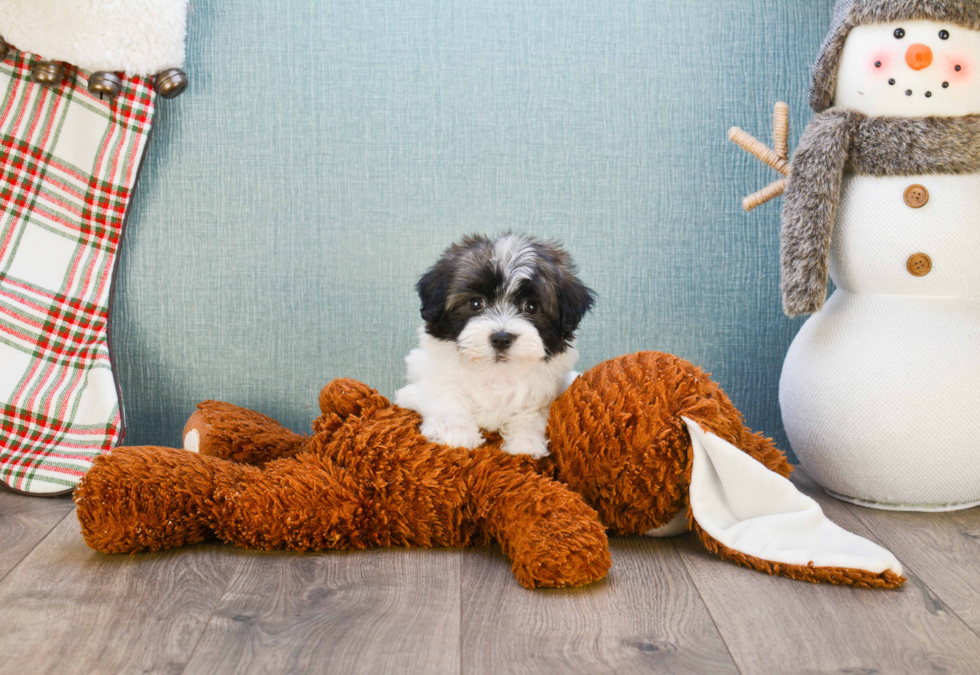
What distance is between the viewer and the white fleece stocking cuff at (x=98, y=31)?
1724 mm

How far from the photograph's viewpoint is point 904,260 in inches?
61.9

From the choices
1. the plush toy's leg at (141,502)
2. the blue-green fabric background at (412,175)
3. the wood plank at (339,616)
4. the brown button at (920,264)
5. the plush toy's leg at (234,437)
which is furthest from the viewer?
the blue-green fabric background at (412,175)

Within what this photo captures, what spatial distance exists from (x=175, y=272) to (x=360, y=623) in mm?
1107

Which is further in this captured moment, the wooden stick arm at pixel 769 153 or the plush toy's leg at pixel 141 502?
the wooden stick arm at pixel 769 153

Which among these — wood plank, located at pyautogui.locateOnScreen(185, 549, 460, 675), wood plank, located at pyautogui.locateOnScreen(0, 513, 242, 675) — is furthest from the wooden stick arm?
wood plank, located at pyautogui.locateOnScreen(0, 513, 242, 675)

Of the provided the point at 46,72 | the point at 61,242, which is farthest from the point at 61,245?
the point at 46,72

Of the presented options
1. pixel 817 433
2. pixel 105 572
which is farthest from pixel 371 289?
pixel 817 433

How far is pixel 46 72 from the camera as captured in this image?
1.75m

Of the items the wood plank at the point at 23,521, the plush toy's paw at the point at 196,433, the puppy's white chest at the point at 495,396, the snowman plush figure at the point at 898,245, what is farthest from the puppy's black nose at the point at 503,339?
the wood plank at the point at 23,521

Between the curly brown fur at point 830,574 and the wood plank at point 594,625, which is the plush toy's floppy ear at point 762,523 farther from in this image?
the wood plank at point 594,625

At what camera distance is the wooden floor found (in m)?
1.03

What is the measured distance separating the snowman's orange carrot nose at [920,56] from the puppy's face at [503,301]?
29.2 inches

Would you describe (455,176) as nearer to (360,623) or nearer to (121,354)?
(121,354)

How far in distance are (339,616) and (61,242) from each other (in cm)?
116
